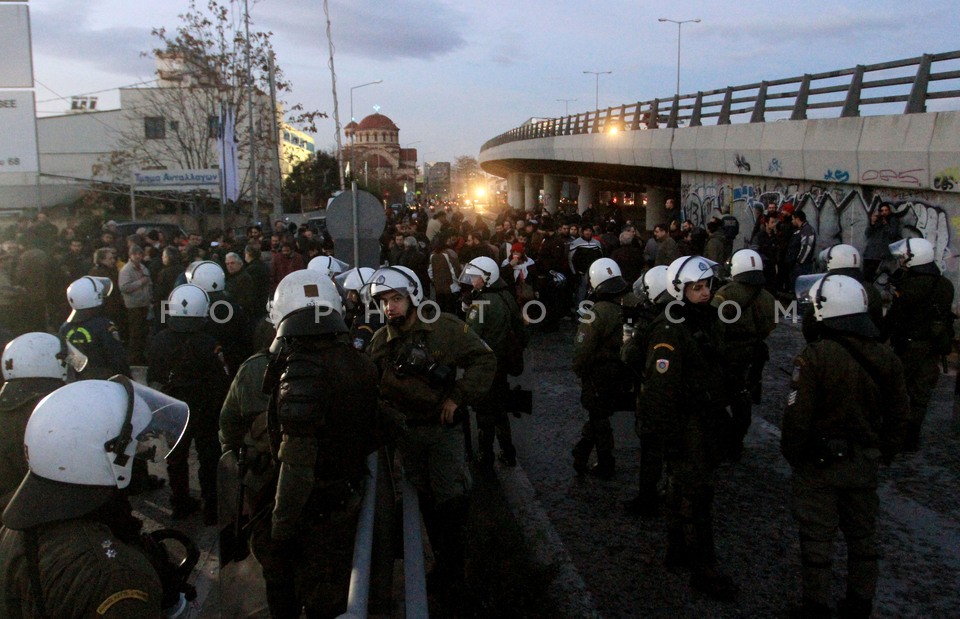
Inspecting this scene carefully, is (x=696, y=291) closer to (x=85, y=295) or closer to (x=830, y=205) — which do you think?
(x=85, y=295)

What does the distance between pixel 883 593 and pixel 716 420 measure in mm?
1472

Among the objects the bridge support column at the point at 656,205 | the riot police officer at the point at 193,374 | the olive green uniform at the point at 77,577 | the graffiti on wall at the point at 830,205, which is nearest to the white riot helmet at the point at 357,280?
the riot police officer at the point at 193,374

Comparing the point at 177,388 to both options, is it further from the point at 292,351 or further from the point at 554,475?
the point at 554,475

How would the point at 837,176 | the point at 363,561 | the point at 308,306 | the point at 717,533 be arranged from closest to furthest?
the point at 363,561, the point at 308,306, the point at 717,533, the point at 837,176

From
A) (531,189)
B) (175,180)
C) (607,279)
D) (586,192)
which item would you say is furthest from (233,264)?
(531,189)

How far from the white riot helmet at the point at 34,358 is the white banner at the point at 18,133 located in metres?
11.5

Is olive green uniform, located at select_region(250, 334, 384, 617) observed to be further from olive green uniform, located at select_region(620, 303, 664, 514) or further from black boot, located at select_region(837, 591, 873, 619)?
black boot, located at select_region(837, 591, 873, 619)

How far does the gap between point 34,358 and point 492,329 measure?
3737 mm

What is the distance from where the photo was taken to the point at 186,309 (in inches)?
224

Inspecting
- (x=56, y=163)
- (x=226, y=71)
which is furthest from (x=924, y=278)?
(x=56, y=163)

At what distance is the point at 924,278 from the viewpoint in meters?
6.69

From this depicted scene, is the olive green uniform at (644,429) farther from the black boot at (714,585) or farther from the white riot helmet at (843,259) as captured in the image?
the white riot helmet at (843,259)

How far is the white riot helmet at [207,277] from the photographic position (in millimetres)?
7098

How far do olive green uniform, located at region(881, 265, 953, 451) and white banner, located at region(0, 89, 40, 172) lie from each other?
13.9m
